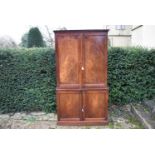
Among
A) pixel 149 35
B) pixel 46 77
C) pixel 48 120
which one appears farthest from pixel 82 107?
pixel 149 35

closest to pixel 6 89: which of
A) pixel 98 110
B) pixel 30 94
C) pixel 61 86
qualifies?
pixel 30 94

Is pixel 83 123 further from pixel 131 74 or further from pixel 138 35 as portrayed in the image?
pixel 138 35

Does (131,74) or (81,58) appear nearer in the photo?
(81,58)

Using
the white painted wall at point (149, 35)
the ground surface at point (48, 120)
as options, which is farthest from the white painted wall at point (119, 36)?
the ground surface at point (48, 120)

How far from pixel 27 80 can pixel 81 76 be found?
1.52 meters

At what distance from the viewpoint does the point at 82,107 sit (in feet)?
15.4

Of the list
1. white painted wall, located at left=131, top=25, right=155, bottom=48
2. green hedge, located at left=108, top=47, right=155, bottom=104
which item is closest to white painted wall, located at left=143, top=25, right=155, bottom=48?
white painted wall, located at left=131, top=25, right=155, bottom=48

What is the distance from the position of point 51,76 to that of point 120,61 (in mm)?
1728

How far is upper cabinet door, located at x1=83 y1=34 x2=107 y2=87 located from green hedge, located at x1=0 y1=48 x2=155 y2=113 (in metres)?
0.95

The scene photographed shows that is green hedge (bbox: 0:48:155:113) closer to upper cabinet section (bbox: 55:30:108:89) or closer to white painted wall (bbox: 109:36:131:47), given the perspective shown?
upper cabinet section (bbox: 55:30:108:89)

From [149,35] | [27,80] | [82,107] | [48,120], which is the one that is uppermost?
[149,35]

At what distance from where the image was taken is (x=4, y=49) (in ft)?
17.4

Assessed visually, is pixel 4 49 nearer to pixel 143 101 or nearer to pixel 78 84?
pixel 78 84

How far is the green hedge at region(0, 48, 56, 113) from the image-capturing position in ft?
17.3
